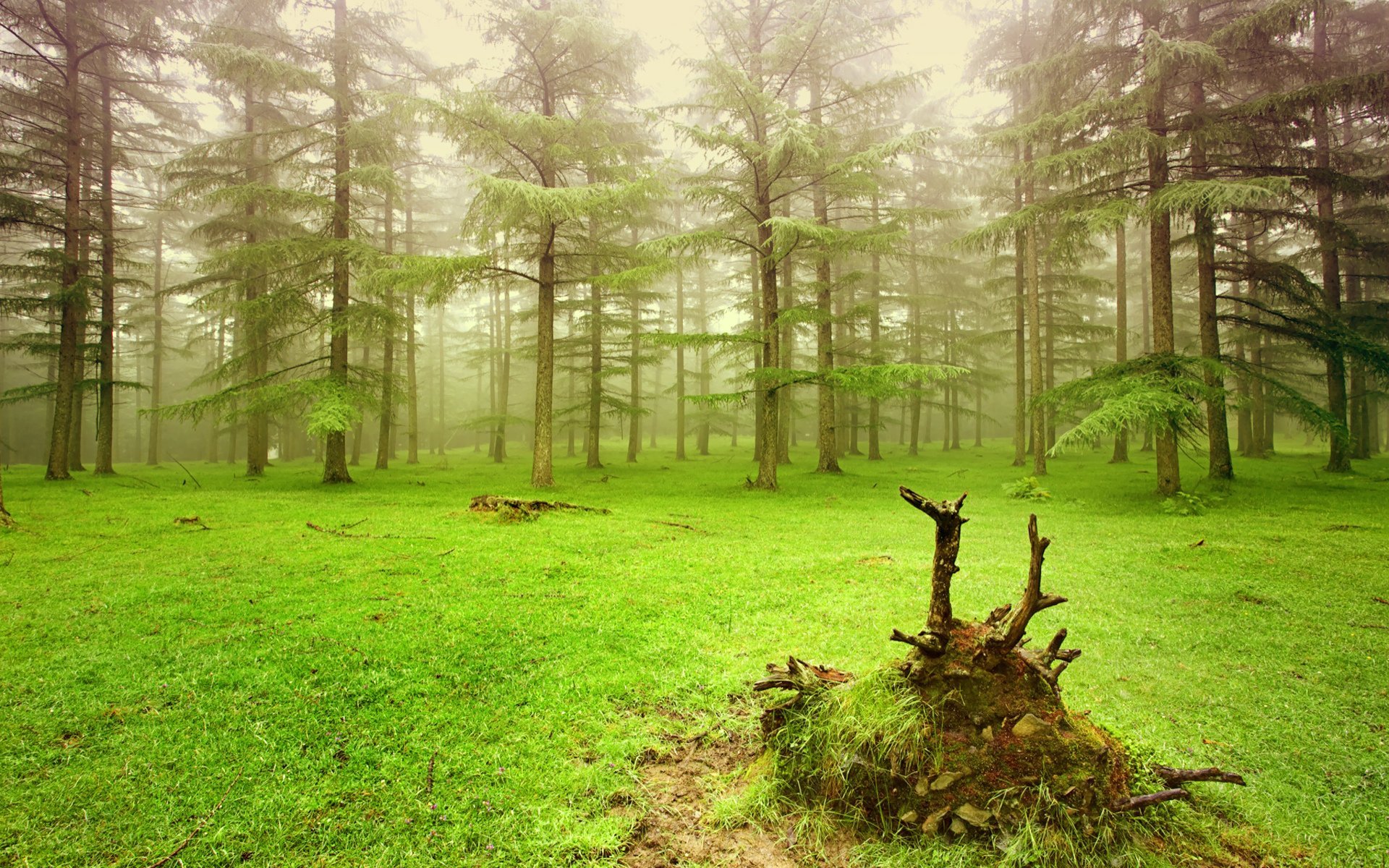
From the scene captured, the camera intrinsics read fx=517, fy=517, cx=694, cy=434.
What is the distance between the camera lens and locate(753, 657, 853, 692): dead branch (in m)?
2.36

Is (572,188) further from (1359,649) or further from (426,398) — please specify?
(426,398)

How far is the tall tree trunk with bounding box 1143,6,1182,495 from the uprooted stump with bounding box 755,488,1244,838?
413 inches

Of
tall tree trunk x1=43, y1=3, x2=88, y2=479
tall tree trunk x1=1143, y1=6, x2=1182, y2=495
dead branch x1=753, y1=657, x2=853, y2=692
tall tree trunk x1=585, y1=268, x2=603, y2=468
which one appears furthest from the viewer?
tall tree trunk x1=585, y1=268, x2=603, y2=468

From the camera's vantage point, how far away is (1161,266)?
1005 cm

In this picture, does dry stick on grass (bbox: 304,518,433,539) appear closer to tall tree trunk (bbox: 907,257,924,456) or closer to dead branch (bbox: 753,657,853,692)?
dead branch (bbox: 753,657,853,692)

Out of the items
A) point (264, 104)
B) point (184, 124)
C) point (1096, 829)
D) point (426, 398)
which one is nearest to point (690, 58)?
point (264, 104)

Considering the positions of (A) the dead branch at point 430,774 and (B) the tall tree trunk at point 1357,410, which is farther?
(B) the tall tree trunk at point 1357,410

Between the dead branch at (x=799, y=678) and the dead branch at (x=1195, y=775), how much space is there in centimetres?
114

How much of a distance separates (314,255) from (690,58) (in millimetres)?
10015

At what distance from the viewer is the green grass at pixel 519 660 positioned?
1.99 m

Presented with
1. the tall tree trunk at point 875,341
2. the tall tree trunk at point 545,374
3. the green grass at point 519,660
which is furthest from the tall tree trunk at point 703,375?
the green grass at point 519,660

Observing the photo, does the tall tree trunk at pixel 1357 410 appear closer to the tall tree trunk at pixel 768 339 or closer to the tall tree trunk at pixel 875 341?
the tall tree trunk at pixel 875 341

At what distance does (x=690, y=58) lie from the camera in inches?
476

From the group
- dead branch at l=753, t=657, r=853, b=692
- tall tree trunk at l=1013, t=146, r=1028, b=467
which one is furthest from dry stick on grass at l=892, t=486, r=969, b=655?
tall tree trunk at l=1013, t=146, r=1028, b=467
